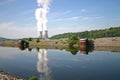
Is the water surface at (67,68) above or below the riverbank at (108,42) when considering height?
below

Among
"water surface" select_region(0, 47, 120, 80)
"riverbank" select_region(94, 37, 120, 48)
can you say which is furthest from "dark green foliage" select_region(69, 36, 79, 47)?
"water surface" select_region(0, 47, 120, 80)

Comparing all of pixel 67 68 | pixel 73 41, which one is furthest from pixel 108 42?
pixel 67 68

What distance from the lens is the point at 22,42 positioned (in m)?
133

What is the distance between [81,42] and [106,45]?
10.8m

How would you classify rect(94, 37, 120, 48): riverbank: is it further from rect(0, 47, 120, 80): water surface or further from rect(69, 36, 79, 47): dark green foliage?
rect(0, 47, 120, 80): water surface

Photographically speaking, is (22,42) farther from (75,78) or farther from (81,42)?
(75,78)

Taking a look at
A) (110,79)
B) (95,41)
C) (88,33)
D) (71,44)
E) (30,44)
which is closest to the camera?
(110,79)

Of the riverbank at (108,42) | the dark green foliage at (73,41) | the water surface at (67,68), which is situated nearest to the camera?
the water surface at (67,68)

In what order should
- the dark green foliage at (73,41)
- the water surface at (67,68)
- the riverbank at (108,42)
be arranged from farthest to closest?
1. the dark green foliage at (73,41)
2. the riverbank at (108,42)
3. the water surface at (67,68)

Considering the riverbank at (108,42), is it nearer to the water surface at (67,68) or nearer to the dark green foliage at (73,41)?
the dark green foliage at (73,41)

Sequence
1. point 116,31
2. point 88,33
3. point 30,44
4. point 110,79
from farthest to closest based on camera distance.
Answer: point 88,33 → point 116,31 → point 30,44 → point 110,79

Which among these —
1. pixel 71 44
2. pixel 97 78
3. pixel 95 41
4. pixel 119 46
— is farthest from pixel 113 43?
pixel 97 78

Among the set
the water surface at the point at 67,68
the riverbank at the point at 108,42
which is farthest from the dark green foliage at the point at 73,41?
the water surface at the point at 67,68

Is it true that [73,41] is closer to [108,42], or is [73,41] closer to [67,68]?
[108,42]
